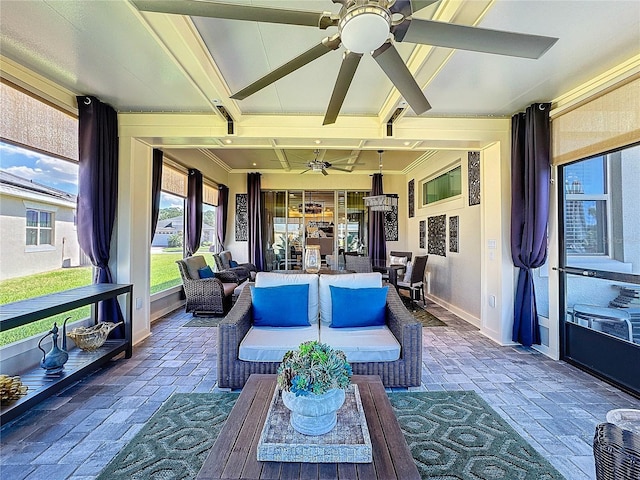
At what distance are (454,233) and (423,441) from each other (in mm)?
4311

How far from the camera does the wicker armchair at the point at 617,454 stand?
1053 millimetres

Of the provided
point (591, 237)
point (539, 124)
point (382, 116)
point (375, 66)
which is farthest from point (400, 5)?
point (591, 237)

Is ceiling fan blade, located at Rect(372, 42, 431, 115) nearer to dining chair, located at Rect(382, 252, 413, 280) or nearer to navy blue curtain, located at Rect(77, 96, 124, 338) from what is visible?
navy blue curtain, located at Rect(77, 96, 124, 338)

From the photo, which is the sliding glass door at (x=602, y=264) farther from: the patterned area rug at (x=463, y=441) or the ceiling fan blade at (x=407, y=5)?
the ceiling fan blade at (x=407, y=5)

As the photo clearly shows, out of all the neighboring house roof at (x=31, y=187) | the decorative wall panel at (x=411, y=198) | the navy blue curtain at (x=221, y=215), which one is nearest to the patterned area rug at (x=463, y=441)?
the neighboring house roof at (x=31, y=187)

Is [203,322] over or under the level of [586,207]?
under

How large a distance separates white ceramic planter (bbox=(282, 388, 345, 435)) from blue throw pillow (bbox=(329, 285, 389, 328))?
1597mm

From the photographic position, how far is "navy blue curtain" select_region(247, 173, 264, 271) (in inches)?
319

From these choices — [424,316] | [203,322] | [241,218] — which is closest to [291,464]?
[203,322]

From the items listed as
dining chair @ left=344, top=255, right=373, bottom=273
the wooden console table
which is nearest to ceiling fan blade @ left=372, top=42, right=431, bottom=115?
the wooden console table

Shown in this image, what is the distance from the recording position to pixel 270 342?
266 cm

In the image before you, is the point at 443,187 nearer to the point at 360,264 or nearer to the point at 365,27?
the point at 360,264

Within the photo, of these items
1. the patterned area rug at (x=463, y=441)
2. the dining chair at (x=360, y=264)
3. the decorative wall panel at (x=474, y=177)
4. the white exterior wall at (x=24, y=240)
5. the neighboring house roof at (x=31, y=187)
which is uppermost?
the decorative wall panel at (x=474, y=177)

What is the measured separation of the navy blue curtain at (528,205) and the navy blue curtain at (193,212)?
213 inches
